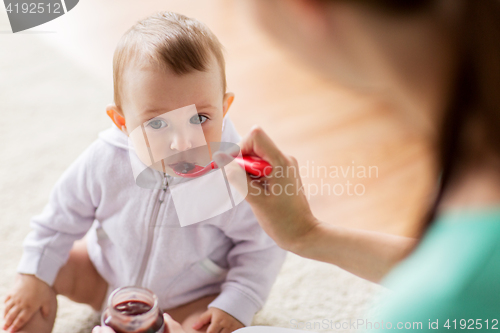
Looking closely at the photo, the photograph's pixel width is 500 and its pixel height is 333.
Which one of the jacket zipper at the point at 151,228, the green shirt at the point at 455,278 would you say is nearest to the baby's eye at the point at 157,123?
the jacket zipper at the point at 151,228

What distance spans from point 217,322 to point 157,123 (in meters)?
0.29

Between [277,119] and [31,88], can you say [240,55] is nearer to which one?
[277,119]

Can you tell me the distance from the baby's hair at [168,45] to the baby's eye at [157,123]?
5 cm

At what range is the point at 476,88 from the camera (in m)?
0.35

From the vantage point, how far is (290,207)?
533 mm

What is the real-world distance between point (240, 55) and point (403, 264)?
3.37 feet

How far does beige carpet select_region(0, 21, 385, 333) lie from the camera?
753 millimetres

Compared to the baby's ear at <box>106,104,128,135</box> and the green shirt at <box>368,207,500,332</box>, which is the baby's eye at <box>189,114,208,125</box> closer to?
the baby's ear at <box>106,104,128,135</box>

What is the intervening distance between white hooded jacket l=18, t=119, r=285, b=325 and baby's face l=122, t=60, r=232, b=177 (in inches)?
2.7

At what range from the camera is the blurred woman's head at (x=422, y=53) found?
13.5 inches

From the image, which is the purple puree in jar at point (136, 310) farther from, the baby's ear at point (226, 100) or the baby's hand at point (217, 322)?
the baby's ear at point (226, 100)

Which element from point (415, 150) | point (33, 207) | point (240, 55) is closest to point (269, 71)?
point (240, 55)

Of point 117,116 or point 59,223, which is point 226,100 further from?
point 59,223

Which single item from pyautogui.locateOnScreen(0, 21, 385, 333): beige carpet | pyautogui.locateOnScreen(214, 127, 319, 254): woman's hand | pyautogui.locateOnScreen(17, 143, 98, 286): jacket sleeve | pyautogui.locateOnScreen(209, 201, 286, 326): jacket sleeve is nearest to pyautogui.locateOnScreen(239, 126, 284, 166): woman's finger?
pyautogui.locateOnScreen(214, 127, 319, 254): woman's hand
